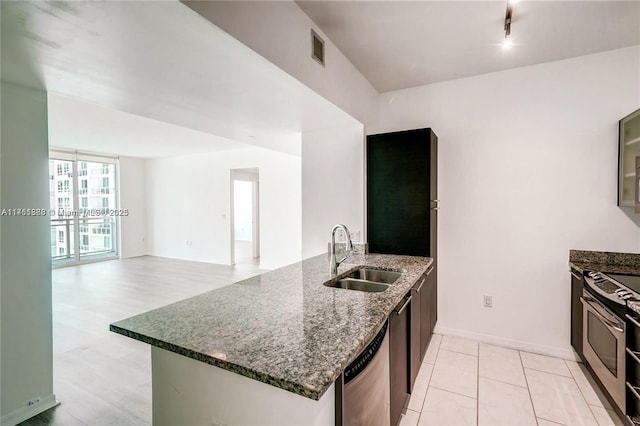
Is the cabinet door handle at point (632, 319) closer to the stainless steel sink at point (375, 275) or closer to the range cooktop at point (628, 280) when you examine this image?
the range cooktop at point (628, 280)

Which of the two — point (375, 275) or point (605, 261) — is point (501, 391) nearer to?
point (375, 275)

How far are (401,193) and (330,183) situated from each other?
0.78m

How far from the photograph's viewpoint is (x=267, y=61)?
163 cm

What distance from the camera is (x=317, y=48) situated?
208 cm

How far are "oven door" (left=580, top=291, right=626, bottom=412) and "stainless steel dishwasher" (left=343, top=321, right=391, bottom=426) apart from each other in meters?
1.45

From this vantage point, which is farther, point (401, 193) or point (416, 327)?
point (401, 193)

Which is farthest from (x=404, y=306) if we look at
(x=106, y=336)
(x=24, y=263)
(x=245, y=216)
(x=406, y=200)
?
(x=245, y=216)

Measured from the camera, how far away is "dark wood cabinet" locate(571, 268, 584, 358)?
7.96 ft

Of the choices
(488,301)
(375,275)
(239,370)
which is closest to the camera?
(239,370)

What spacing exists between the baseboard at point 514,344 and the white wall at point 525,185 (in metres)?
0.01

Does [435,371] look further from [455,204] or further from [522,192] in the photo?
[522,192]

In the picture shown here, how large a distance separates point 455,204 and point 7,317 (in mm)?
3757

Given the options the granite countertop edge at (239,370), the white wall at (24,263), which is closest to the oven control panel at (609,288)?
the granite countertop edge at (239,370)

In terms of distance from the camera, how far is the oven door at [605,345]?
1.76 meters
